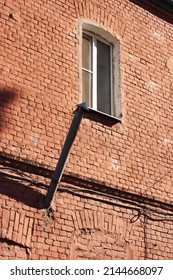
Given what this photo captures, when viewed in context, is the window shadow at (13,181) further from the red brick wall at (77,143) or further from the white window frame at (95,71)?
the white window frame at (95,71)

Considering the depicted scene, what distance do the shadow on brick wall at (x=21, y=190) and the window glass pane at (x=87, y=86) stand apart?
1818 mm

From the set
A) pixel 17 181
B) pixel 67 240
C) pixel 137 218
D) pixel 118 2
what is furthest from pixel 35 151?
pixel 118 2

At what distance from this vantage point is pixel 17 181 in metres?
6.52

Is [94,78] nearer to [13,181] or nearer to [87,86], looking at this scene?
[87,86]

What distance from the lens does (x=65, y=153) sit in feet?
21.2

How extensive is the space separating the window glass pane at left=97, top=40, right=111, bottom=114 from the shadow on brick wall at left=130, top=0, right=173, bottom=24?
3.87 ft

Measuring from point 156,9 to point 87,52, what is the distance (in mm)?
1931

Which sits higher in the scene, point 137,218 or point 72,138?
point 72,138

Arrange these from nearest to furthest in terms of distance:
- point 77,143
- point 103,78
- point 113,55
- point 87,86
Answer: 1. point 77,143
2. point 87,86
3. point 103,78
4. point 113,55

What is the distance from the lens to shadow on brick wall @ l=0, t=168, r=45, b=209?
6383mm

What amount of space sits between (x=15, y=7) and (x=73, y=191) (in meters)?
2.62

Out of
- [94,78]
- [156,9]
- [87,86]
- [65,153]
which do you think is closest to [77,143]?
[65,153]

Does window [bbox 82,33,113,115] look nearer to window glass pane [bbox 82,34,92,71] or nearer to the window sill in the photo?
window glass pane [bbox 82,34,92,71]

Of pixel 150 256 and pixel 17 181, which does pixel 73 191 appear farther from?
pixel 150 256
